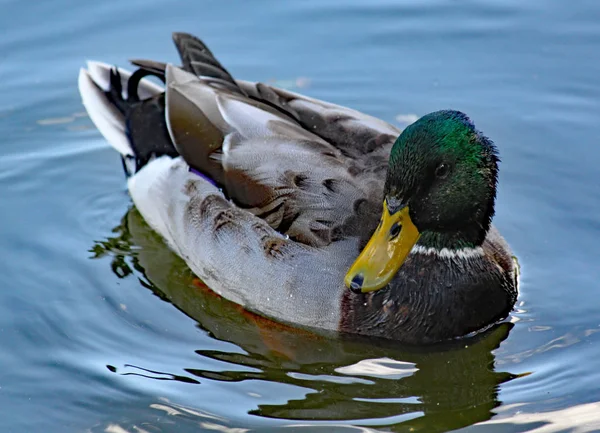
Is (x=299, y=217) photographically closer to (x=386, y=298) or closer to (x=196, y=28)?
(x=386, y=298)

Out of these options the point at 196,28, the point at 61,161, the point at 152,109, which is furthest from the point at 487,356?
the point at 196,28

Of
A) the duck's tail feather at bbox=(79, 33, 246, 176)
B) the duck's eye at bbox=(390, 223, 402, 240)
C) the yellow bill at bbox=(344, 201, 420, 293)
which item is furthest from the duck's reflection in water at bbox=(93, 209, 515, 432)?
the duck's tail feather at bbox=(79, 33, 246, 176)

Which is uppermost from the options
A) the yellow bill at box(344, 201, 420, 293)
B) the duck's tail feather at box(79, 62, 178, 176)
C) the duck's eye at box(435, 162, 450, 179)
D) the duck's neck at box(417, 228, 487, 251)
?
the duck's tail feather at box(79, 62, 178, 176)

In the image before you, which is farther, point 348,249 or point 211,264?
point 211,264

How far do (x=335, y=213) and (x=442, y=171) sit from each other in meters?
0.74

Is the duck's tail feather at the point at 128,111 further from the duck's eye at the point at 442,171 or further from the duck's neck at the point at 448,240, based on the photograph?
the duck's eye at the point at 442,171

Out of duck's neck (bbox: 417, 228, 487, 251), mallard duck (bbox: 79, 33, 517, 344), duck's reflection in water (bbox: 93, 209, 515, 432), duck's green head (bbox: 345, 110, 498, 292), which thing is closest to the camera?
duck's reflection in water (bbox: 93, 209, 515, 432)

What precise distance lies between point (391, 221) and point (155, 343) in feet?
5.47

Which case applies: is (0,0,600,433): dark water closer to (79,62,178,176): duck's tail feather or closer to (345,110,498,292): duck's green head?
(79,62,178,176): duck's tail feather

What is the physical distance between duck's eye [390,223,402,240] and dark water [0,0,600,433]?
787 millimetres

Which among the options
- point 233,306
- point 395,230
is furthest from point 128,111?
point 395,230

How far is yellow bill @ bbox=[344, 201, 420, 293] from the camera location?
620 cm

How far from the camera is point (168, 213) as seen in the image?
25.1ft

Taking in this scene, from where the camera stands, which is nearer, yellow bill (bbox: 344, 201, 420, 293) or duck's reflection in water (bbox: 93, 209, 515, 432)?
duck's reflection in water (bbox: 93, 209, 515, 432)
